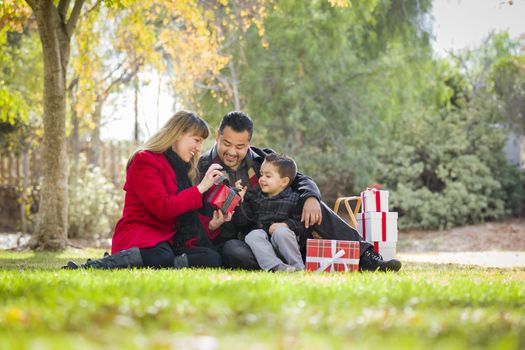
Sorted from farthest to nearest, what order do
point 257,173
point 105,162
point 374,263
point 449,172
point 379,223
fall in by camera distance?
point 449,172 < point 105,162 < point 379,223 < point 257,173 < point 374,263

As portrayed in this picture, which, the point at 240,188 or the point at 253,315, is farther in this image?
the point at 240,188

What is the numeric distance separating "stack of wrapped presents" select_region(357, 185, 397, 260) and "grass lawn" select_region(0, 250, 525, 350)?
2.18 m

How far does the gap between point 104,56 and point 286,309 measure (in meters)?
15.1

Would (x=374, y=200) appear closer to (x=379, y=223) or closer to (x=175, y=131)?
(x=379, y=223)

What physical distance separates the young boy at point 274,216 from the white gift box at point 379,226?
2.43 ft

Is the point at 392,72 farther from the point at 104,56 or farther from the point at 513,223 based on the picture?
the point at 104,56

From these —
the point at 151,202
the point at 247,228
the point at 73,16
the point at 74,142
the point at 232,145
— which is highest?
the point at 73,16

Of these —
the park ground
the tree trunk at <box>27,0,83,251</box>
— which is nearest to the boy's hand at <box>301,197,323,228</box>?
the park ground

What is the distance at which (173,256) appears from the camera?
5332 millimetres

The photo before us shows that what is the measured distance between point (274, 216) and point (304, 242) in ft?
1.28

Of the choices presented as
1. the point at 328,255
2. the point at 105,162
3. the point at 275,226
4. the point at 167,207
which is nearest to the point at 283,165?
the point at 275,226

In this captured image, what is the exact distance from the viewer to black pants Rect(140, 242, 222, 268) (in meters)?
5.23

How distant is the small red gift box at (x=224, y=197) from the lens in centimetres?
509

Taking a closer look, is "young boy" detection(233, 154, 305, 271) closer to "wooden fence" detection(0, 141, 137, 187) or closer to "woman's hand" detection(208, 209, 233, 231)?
"woman's hand" detection(208, 209, 233, 231)
